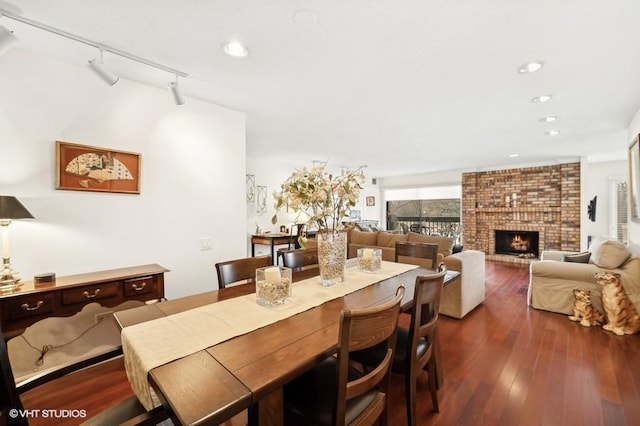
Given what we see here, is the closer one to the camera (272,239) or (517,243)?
(272,239)

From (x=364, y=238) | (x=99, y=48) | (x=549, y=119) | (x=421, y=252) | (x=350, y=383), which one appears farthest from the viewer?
(x=364, y=238)

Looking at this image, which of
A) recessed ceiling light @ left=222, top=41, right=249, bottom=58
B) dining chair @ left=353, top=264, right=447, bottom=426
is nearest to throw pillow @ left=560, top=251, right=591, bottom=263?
dining chair @ left=353, top=264, right=447, bottom=426

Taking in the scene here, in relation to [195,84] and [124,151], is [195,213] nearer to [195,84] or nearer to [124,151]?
[124,151]

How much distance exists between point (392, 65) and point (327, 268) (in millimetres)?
1678

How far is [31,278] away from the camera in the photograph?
1.99 m

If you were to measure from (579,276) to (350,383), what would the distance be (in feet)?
12.0

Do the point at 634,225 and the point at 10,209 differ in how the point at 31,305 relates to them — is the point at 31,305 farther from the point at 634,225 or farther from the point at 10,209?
the point at 634,225

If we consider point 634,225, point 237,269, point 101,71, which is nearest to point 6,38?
point 101,71

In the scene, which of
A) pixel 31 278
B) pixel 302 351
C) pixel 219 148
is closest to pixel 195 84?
pixel 219 148

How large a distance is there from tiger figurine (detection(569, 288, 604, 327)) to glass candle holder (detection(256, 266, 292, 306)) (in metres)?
3.58

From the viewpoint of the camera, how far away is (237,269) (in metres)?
2.00

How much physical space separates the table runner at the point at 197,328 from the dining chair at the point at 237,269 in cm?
38

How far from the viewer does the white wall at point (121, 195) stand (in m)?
1.97

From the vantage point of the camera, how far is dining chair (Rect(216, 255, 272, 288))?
191 centimetres
